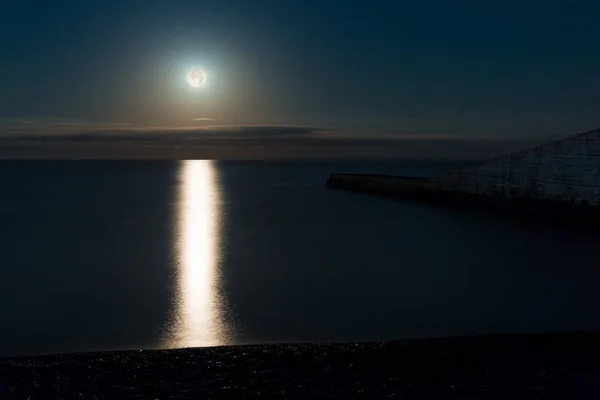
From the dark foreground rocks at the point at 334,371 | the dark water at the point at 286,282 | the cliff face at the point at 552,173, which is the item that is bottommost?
the dark water at the point at 286,282

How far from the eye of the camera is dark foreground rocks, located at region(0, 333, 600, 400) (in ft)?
19.2

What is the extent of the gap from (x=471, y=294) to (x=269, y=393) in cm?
812

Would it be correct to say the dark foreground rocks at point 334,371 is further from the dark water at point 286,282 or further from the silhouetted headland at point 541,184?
the silhouetted headland at point 541,184

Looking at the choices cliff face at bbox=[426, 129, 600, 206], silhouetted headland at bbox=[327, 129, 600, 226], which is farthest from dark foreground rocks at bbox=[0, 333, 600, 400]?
silhouetted headland at bbox=[327, 129, 600, 226]

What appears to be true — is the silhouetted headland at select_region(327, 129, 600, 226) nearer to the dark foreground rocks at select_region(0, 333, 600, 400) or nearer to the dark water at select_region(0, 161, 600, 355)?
the dark water at select_region(0, 161, 600, 355)

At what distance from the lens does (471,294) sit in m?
12.8

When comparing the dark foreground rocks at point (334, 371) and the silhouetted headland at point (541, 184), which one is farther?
the silhouetted headland at point (541, 184)

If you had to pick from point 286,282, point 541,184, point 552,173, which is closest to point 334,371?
point 286,282

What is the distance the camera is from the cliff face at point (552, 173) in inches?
949

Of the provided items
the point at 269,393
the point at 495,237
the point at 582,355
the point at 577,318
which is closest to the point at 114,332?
the point at 269,393

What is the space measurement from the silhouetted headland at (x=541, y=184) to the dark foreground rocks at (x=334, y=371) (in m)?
18.9

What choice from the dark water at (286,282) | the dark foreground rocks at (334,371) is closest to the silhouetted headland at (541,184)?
the dark water at (286,282)

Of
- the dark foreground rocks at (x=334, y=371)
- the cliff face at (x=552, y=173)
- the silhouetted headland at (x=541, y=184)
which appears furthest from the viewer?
the silhouetted headland at (x=541, y=184)

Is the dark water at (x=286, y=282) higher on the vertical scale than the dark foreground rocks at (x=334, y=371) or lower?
lower
